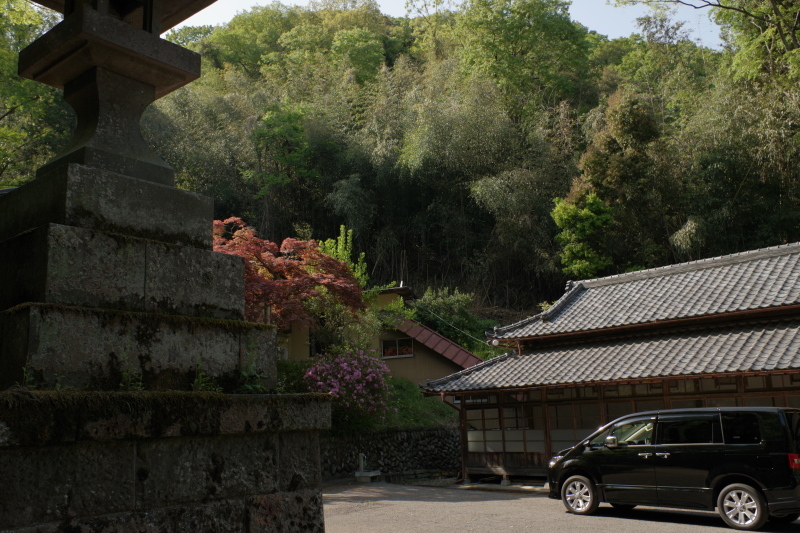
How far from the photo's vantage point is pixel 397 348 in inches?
915

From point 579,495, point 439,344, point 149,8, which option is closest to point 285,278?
point 439,344

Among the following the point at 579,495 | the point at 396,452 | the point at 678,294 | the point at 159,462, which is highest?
the point at 678,294

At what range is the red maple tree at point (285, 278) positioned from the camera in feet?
47.5

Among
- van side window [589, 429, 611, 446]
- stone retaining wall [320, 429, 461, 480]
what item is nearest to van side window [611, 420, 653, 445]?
van side window [589, 429, 611, 446]

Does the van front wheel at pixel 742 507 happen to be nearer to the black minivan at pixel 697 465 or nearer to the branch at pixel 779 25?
the black minivan at pixel 697 465

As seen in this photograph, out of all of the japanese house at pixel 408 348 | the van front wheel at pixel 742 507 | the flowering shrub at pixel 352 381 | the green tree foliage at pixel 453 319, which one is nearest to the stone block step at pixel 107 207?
the van front wheel at pixel 742 507

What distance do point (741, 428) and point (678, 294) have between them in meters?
6.49

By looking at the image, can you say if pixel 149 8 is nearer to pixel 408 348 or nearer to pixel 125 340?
pixel 125 340

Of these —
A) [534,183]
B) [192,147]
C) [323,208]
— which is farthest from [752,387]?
[192,147]

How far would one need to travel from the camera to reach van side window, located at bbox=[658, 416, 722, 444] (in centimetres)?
905

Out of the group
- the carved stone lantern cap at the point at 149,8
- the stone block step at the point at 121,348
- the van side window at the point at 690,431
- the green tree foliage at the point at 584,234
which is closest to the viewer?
the stone block step at the point at 121,348

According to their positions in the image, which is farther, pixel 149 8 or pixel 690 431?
pixel 690 431

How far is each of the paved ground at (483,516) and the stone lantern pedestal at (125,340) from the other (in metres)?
6.48

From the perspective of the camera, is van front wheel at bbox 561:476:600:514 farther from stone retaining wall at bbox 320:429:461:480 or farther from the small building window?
the small building window
